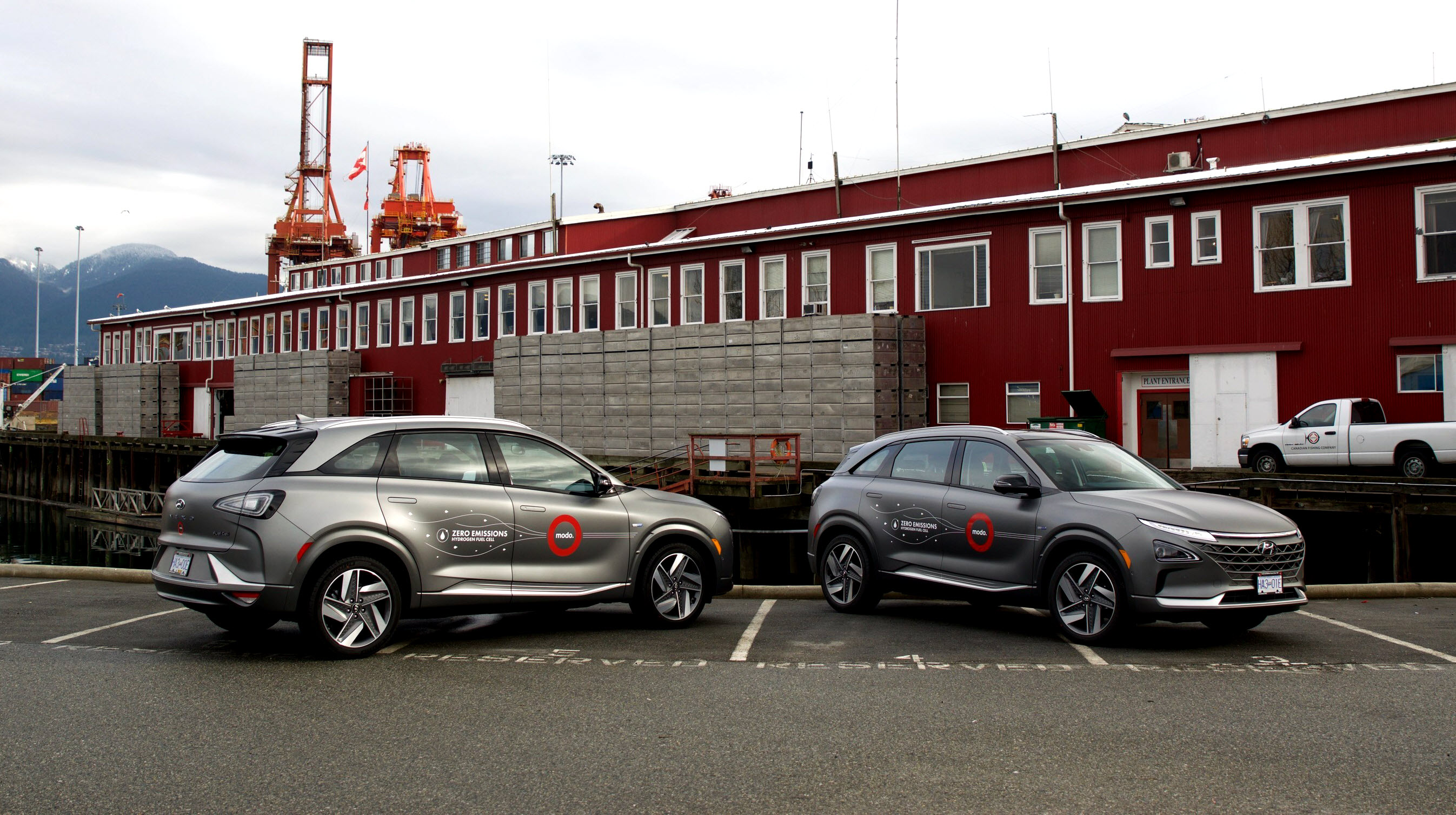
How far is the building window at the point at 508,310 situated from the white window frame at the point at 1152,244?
21.4 metres

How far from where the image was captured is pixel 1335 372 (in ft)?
70.0

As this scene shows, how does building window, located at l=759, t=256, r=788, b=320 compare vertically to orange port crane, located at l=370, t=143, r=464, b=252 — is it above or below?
below

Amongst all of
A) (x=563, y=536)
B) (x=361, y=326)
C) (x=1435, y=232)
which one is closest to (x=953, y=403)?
(x=1435, y=232)

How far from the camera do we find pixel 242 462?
7.64 metres

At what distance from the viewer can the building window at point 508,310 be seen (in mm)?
38062

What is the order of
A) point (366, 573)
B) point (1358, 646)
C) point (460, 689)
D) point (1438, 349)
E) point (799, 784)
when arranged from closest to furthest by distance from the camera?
1. point (799, 784)
2. point (460, 689)
3. point (366, 573)
4. point (1358, 646)
5. point (1438, 349)

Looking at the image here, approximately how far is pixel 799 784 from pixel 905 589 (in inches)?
193

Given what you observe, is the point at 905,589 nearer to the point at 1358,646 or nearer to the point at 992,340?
the point at 1358,646

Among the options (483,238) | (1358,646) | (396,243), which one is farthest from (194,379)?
(1358,646)

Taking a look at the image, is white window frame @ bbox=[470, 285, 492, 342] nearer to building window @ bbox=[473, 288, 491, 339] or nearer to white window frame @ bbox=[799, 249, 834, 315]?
building window @ bbox=[473, 288, 491, 339]

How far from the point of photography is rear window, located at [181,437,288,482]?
7.46 metres

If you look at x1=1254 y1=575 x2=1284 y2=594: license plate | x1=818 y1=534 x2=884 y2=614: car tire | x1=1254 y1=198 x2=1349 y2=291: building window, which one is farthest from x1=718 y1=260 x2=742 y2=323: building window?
x1=1254 y1=575 x2=1284 y2=594: license plate

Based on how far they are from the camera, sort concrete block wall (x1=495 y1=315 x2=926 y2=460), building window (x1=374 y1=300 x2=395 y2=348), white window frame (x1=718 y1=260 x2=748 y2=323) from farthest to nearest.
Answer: building window (x1=374 y1=300 x2=395 y2=348) < white window frame (x1=718 y1=260 x2=748 y2=323) < concrete block wall (x1=495 y1=315 x2=926 y2=460)

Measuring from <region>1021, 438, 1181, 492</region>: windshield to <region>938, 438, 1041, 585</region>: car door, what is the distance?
7.8 inches
